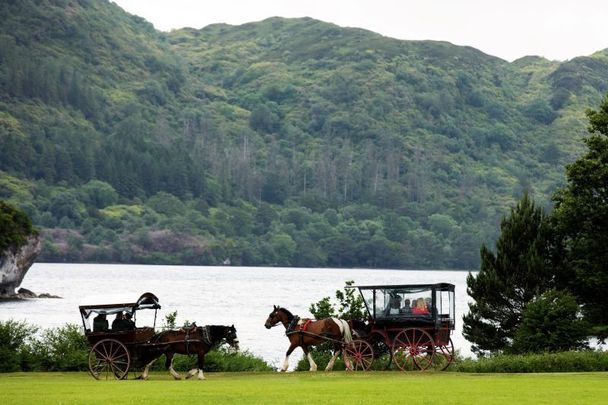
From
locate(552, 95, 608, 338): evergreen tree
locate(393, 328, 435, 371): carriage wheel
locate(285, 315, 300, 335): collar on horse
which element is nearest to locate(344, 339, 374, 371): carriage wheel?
locate(393, 328, 435, 371): carriage wheel

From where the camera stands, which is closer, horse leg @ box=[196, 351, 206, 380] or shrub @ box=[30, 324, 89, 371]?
horse leg @ box=[196, 351, 206, 380]

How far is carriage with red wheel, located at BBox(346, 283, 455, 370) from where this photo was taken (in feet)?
118

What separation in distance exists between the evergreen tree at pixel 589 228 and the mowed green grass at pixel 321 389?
13.2m

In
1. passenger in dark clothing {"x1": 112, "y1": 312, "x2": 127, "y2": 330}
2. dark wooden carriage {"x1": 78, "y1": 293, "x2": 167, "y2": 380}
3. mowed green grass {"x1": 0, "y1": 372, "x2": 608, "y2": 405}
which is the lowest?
mowed green grass {"x1": 0, "y1": 372, "x2": 608, "y2": 405}

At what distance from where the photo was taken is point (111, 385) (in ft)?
100

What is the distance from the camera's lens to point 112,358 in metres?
33.8

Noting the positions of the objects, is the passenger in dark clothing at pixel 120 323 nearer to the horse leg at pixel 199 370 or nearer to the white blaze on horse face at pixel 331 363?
the horse leg at pixel 199 370

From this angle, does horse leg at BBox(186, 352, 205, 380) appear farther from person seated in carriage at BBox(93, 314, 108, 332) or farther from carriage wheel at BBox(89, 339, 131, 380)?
person seated in carriage at BBox(93, 314, 108, 332)

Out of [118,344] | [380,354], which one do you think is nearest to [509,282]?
[380,354]

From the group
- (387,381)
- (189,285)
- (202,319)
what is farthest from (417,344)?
(189,285)

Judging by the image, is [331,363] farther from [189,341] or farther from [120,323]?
[120,323]

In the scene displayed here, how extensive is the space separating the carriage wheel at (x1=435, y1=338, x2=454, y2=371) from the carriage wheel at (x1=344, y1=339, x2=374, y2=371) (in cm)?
222

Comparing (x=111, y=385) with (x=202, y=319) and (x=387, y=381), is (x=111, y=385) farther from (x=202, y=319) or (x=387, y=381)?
(x=202, y=319)

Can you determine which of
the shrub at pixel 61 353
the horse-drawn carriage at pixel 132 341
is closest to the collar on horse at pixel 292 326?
the horse-drawn carriage at pixel 132 341
